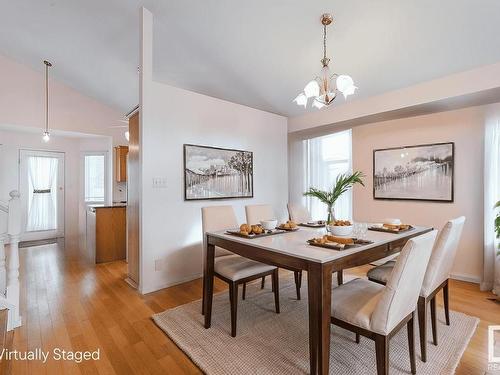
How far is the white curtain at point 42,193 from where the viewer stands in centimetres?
550

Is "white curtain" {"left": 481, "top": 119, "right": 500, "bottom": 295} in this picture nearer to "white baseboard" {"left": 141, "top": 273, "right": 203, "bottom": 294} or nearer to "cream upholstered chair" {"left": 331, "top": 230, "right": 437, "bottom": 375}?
"cream upholstered chair" {"left": 331, "top": 230, "right": 437, "bottom": 375}

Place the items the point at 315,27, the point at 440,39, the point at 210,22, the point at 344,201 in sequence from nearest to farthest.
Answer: the point at 440,39 < the point at 315,27 < the point at 210,22 < the point at 344,201

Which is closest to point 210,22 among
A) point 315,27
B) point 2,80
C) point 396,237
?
point 315,27

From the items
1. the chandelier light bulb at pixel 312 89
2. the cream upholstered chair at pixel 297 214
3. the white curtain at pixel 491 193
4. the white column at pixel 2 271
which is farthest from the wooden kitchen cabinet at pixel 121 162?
the white curtain at pixel 491 193

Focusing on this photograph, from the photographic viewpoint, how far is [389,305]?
4.36 feet

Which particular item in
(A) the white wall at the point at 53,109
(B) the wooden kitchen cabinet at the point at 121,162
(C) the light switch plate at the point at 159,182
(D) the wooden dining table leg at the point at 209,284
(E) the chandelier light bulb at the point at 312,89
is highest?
(A) the white wall at the point at 53,109

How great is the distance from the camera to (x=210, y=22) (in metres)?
2.87

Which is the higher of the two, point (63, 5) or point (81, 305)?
point (63, 5)

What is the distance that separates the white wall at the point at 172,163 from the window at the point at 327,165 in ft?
4.99

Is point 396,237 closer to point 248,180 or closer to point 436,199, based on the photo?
point 436,199

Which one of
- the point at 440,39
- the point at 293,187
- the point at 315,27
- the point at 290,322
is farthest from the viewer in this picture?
the point at 293,187

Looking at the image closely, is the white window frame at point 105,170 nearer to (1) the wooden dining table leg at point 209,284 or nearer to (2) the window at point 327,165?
(2) the window at point 327,165

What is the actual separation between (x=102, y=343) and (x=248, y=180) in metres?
2.68

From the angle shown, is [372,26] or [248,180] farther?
[248,180]
